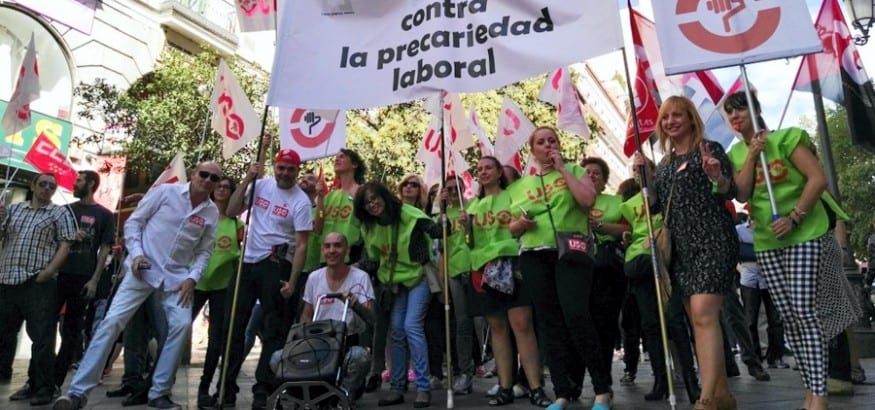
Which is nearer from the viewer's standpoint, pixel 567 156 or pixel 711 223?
pixel 711 223

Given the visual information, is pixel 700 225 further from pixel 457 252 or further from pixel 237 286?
pixel 237 286

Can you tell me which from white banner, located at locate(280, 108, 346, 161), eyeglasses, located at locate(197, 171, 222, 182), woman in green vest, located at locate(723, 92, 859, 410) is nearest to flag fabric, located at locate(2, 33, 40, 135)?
white banner, located at locate(280, 108, 346, 161)

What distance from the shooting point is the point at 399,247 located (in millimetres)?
5863

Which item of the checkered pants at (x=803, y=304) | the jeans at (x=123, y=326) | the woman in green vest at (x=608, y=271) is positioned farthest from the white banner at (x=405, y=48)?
the checkered pants at (x=803, y=304)

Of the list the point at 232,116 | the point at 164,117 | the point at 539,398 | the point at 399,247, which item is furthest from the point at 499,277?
the point at 164,117

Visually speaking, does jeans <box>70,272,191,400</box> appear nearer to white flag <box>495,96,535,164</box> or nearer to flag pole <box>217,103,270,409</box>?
flag pole <box>217,103,270,409</box>

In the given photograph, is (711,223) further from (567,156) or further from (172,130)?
(567,156)

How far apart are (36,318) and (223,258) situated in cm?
150

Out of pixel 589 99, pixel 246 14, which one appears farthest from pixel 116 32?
pixel 589 99

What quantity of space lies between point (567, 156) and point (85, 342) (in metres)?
12.8

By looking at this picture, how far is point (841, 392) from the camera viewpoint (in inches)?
203

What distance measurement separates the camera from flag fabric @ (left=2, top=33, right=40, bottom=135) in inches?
277

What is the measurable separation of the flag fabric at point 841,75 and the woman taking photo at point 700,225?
383cm

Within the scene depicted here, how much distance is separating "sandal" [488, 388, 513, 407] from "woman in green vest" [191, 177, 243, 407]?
2032mm
